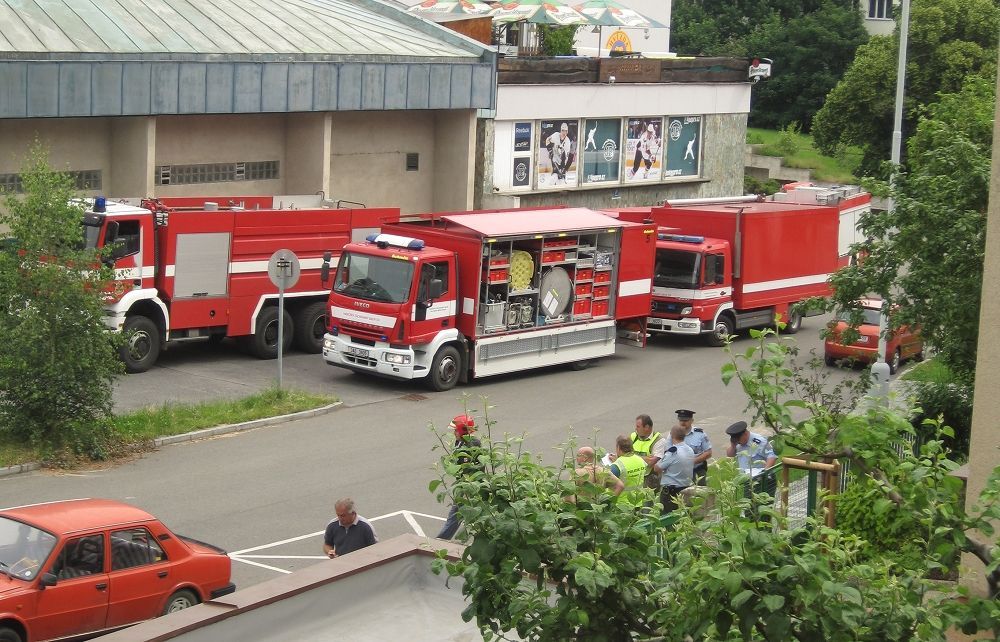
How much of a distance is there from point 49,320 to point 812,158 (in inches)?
1838

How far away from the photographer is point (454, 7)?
37.9 meters

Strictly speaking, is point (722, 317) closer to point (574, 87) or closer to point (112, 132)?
point (574, 87)

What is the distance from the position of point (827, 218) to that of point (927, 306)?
16.6 m

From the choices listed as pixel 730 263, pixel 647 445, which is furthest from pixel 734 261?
pixel 647 445

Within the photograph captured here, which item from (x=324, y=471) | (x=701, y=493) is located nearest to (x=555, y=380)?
(x=324, y=471)

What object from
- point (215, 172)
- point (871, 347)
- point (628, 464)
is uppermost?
point (215, 172)

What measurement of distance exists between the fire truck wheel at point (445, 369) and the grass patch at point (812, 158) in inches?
1372

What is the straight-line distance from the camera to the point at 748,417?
2202cm

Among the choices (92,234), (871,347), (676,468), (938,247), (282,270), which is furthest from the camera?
(871,347)

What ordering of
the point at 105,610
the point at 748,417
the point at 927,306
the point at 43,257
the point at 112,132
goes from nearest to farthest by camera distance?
the point at 105,610 → the point at 927,306 → the point at 43,257 → the point at 748,417 → the point at 112,132

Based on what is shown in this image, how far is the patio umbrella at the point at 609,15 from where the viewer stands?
38.9 meters

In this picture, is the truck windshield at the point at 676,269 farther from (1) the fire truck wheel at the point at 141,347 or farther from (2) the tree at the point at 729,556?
(2) the tree at the point at 729,556

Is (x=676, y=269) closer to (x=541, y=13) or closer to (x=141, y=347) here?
(x=141, y=347)

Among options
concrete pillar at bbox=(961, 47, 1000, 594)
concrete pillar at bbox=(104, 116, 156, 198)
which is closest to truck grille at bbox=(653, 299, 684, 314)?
concrete pillar at bbox=(104, 116, 156, 198)
